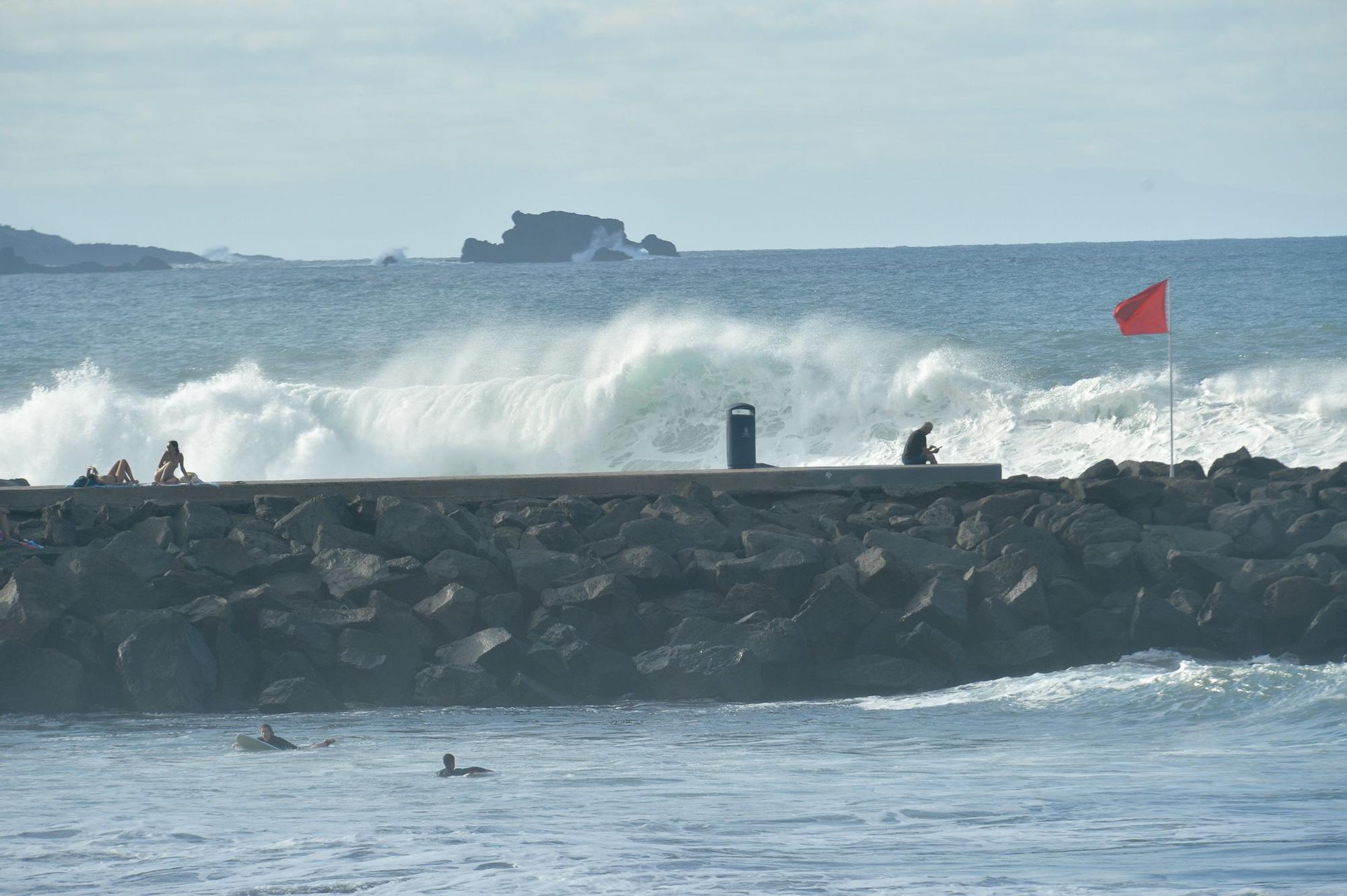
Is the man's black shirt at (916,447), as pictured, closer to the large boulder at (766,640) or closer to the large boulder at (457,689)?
the large boulder at (766,640)

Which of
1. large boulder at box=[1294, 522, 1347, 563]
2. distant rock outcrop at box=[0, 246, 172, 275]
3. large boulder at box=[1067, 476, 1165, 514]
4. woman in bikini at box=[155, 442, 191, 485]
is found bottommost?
large boulder at box=[1294, 522, 1347, 563]

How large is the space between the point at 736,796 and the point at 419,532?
525cm

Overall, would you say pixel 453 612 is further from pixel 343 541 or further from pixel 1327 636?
pixel 1327 636

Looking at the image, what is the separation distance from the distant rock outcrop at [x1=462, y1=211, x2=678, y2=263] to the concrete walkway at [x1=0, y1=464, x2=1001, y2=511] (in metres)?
97.9

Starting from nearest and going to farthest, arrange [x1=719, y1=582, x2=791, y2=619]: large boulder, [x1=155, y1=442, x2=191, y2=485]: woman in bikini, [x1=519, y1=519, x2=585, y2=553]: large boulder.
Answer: [x1=719, y1=582, x2=791, y2=619]: large boulder, [x1=519, y1=519, x2=585, y2=553]: large boulder, [x1=155, y1=442, x2=191, y2=485]: woman in bikini

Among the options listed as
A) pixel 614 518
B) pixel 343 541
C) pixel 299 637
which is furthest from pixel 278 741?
pixel 614 518

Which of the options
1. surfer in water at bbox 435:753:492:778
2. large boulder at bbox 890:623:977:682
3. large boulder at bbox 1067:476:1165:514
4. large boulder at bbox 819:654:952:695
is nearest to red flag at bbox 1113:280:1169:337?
large boulder at bbox 1067:476:1165:514

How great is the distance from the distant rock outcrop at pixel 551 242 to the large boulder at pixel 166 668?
334 ft

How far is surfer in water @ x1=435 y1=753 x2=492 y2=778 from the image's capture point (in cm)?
872

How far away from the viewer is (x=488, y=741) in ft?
31.9

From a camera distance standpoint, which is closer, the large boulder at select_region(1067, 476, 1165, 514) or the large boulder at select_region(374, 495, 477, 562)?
the large boulder at select_region(374, 495, 477, 562)

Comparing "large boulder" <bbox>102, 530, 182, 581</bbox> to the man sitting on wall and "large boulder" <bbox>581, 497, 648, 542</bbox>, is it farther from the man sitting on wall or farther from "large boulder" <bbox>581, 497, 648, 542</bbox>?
the man sitting on wall

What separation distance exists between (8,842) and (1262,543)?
9930 millimetres

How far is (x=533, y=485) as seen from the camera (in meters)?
15.0
